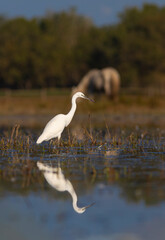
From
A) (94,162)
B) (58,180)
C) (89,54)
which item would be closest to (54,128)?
(94,162)

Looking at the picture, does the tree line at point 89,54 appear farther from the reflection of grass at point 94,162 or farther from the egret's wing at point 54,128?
the egret's wing at point 54,128

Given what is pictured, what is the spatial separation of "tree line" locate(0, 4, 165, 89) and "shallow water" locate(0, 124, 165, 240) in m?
38.8

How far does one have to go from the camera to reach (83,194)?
26.1 ft

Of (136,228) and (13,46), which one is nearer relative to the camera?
(136,228)

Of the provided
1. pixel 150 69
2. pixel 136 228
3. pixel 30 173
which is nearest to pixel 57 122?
pixel 30 173

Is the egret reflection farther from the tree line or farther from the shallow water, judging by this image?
the tree line

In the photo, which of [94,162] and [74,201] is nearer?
[74,201]

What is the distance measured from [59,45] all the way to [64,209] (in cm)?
5712

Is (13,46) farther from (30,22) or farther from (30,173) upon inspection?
(30,173)

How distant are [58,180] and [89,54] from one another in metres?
47.0

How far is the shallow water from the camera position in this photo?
619 centimetres

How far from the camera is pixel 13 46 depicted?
57.1 meters

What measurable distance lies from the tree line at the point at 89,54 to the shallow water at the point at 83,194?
3876cm

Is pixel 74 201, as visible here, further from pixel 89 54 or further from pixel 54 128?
pixel 89 54
